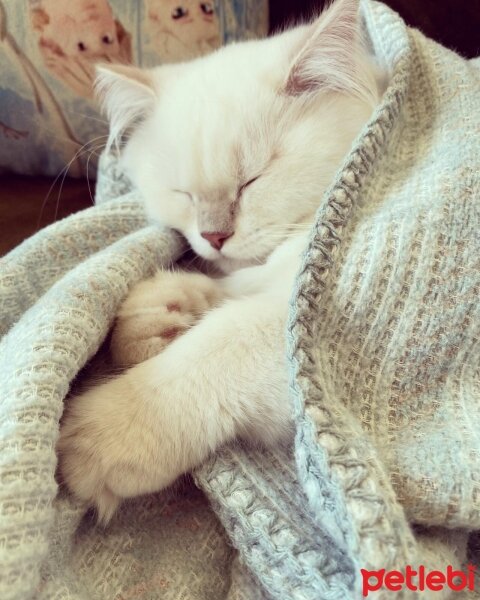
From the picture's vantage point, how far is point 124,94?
104 centimetres

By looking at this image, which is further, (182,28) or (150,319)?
(182,28)

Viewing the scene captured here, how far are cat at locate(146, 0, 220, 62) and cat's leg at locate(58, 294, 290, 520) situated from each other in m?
0.94

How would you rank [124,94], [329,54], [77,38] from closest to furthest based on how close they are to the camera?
1. [329,54]
2. [124,94]
3. [77,38]

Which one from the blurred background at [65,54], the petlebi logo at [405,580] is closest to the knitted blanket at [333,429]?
the petlebi logo at [405,580]

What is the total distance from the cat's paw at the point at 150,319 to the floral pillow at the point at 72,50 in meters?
0.59

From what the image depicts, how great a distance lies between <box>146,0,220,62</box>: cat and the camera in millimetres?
1320

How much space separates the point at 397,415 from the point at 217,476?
0.68 feet

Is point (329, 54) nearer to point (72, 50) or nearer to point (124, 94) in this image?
point (124, 94)

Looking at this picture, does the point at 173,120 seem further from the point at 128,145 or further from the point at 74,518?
the point at 74,518

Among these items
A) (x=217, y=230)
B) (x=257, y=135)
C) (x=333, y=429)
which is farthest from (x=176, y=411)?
(x=257, y=135)

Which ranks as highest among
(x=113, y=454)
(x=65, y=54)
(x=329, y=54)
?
(x=329, y=54)

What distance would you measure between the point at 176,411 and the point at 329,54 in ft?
1.96

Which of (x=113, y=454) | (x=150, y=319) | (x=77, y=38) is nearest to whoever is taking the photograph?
(x=113, y=454)

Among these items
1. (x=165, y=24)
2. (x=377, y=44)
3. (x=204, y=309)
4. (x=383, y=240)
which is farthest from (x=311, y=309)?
(x=165, y=24)
